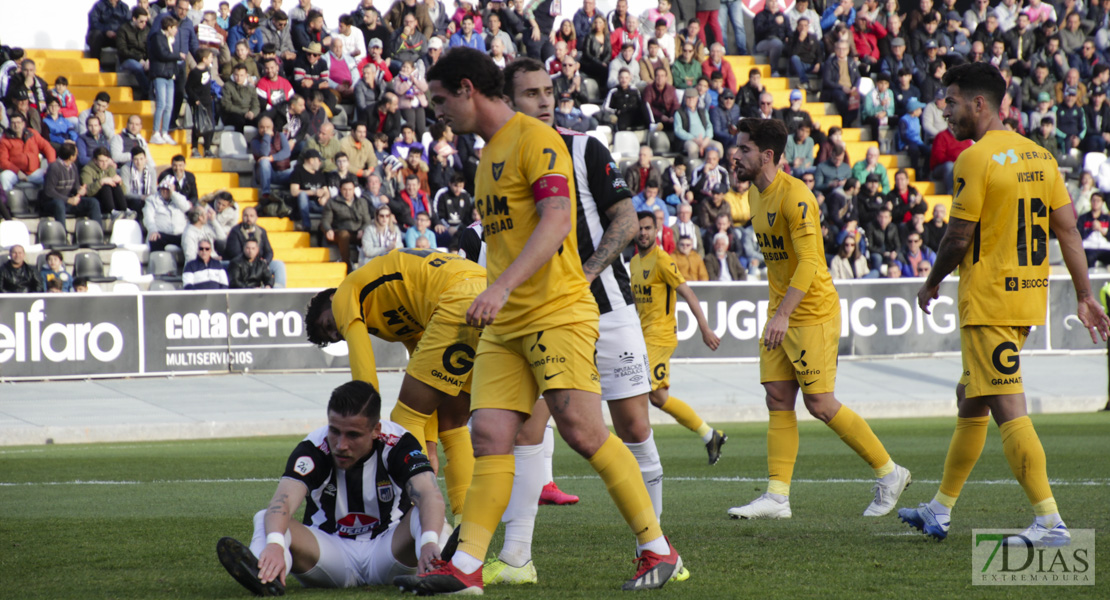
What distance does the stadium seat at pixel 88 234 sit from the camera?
18953 mm

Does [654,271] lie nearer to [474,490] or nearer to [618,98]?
[474,490]

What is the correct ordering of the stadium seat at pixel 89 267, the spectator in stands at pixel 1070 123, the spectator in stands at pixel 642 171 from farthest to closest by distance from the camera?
1. the spectator in stands at pixel 1070 123
2. the spectator in stands at pixel 642 171
3. the stadium seat at pixel 89 267

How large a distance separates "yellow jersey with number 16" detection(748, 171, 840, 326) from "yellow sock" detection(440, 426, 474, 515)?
210cm

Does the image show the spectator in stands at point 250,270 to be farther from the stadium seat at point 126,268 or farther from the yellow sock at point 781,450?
the yellow sock at point 781,450

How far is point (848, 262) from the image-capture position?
877 inches

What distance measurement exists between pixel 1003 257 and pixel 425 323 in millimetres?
3155

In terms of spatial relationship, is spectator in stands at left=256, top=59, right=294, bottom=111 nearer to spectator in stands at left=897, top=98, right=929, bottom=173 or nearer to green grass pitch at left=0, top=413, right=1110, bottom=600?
green grass pitch at left=0, top=413, right=1110, bottom=600

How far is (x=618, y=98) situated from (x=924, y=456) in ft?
45.8

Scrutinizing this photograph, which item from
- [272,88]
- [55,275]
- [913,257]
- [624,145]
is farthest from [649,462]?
[624,145]

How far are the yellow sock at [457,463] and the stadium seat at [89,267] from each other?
12748 mm

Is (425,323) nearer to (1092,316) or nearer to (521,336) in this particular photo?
(521,336)

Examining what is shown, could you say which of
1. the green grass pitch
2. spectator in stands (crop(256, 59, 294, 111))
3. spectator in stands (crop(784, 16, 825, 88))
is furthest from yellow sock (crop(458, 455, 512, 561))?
spectator in stands (crop(784, 16, 825, 88))

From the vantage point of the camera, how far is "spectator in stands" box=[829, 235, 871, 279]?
72.1 ft

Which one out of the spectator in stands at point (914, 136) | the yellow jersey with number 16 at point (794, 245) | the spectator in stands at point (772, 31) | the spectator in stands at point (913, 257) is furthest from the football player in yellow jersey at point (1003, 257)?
the spectator in stands at point (772, 31)
